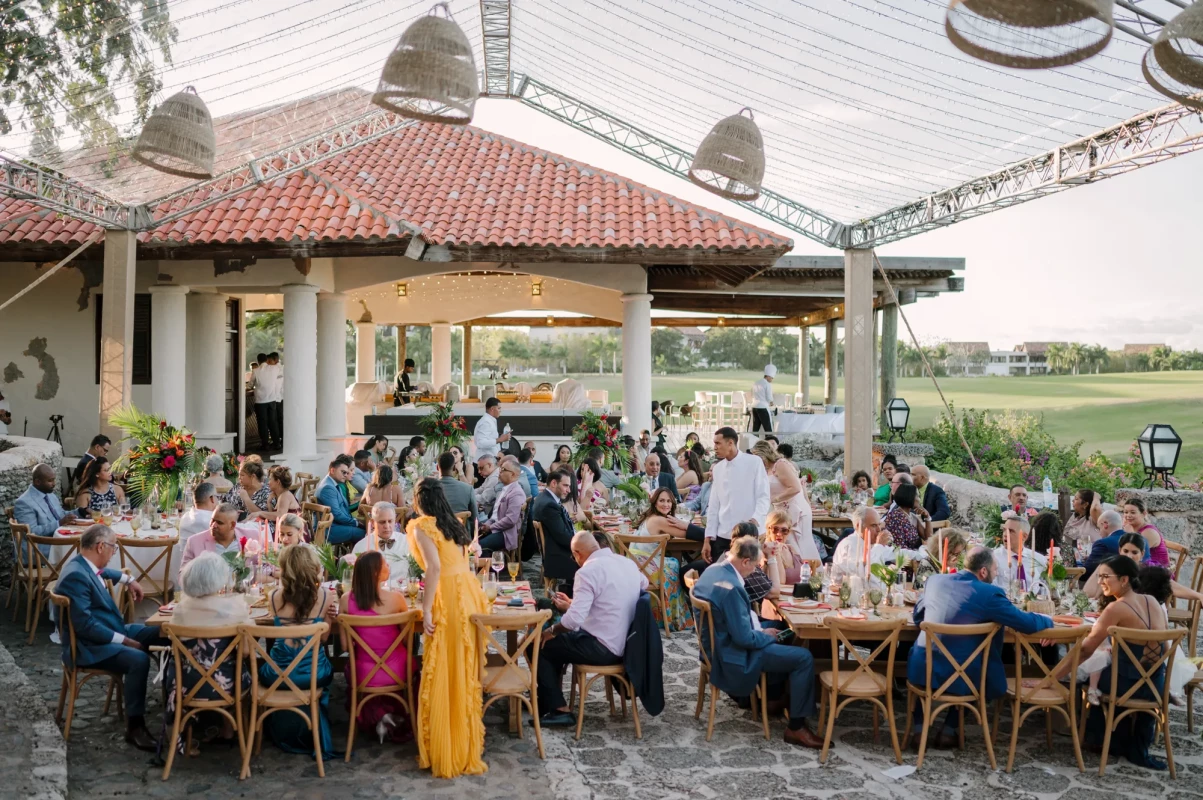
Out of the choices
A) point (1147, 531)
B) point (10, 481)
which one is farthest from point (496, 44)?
point (1147, 531)

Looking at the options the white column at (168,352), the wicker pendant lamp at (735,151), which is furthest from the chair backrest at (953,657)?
the white column at (168,352)

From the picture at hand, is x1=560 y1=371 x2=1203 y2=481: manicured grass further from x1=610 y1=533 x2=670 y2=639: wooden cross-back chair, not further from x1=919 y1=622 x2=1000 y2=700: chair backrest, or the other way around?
x1=919 y1=622 x2=1000 y2=700: chair backrest

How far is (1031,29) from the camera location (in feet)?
16.5

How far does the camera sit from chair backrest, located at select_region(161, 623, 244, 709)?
5.24 meters

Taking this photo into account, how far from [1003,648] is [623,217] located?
10253mm

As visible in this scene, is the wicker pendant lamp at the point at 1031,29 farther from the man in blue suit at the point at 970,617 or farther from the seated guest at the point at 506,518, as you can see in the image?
the seated guest at the point at 506,518

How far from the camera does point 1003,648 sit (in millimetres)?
6406

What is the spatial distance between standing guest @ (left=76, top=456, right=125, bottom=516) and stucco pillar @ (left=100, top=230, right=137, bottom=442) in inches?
106

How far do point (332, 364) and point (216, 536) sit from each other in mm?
9291

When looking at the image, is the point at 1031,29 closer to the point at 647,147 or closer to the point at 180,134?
the point at 180,134

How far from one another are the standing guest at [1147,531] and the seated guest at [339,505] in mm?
6633

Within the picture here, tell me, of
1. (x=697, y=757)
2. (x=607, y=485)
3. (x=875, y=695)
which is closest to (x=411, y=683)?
(x=697, y=757)

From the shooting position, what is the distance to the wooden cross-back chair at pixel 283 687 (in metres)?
5.23

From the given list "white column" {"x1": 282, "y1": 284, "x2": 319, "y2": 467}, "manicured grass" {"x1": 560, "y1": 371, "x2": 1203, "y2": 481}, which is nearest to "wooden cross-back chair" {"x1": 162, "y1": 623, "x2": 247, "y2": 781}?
"white column" {"x1": 282, "y1": 284, "x2": 319, "y2": 467}
